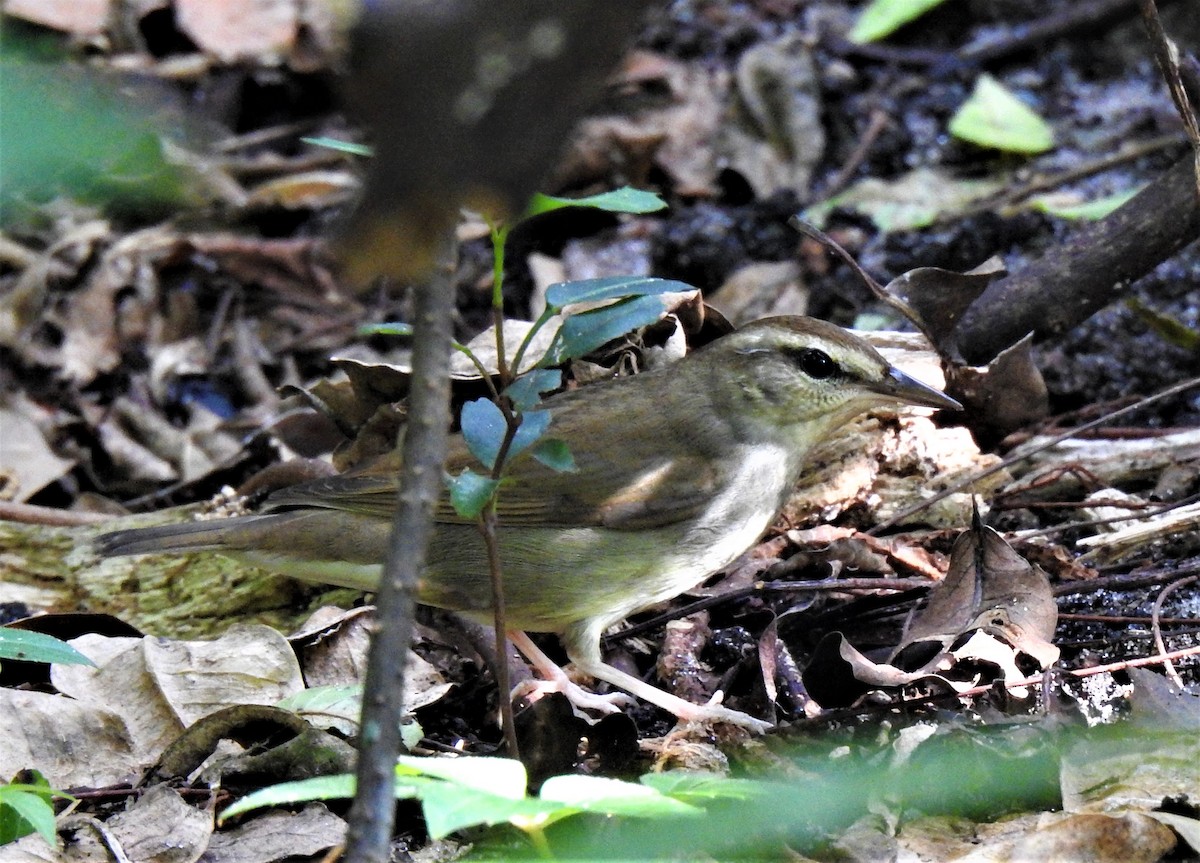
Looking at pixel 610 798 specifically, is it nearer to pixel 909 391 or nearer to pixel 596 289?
pixel 596 289

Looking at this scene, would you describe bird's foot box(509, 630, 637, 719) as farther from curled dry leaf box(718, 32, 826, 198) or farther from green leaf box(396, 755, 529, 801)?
curled dry leaf box(718, 32, 826, 198)

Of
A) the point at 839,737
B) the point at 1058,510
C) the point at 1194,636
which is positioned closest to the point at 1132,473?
the point at 1058,510

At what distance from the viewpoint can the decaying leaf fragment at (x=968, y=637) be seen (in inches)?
142

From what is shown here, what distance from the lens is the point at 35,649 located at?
3047 mm

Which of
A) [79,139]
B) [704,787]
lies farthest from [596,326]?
[79,139]

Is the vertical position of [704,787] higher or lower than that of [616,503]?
lower

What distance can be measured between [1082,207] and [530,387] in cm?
475

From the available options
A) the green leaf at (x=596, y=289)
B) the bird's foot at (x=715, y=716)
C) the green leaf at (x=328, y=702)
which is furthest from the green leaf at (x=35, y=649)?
the bird's foot at (x=715, y=716)

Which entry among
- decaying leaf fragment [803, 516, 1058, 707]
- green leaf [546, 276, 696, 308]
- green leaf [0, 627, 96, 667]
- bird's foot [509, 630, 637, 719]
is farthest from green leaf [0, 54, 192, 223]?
bird's foot [509, 630, 637, 719]

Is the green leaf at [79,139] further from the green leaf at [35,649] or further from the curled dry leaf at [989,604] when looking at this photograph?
the curled dry leaf at [989,604]

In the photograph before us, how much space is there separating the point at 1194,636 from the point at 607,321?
204cm

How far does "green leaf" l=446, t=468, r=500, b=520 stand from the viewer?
252 cm

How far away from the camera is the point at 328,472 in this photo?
16.8ft

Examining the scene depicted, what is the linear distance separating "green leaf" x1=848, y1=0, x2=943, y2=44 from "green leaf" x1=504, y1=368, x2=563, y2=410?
257 inches
